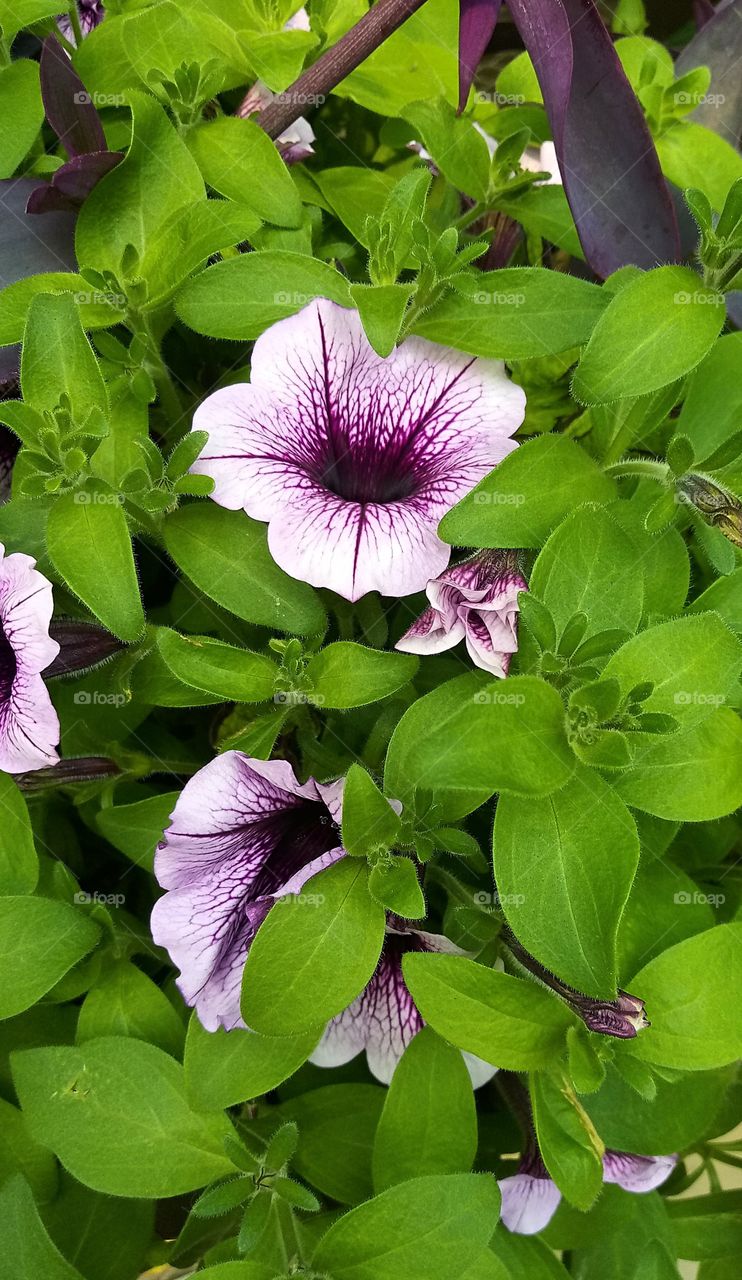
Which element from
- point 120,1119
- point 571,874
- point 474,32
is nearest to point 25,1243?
point 120,1119

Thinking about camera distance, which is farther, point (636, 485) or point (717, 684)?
point (636, 485)

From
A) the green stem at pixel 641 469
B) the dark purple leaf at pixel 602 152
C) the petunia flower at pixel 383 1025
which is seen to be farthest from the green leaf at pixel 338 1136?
the dark purple leaf at pixel 602 152

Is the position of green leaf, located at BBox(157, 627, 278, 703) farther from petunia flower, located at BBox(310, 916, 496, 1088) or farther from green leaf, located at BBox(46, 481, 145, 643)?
petunia flower, located at BBox(310, 916, 496, 1088)

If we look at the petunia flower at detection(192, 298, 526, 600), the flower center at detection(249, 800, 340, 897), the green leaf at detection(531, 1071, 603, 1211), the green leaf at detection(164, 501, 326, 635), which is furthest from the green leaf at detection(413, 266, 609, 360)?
the green leaf at detection(531, 1071, 603, 1211)

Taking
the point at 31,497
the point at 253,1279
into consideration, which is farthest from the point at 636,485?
the point at 253,1279

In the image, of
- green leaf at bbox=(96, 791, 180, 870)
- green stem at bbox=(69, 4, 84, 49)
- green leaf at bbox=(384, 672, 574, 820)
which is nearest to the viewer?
green leaf at bbox=(384, 672, 574, 820)

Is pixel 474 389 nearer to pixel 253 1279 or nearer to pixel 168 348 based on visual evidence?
pixel 168 348

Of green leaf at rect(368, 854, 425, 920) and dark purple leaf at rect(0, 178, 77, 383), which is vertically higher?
dark purple leaf at rect(0, 178, 77, 383)
